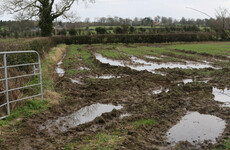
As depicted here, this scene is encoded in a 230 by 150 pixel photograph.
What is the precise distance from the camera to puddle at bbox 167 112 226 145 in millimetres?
6059

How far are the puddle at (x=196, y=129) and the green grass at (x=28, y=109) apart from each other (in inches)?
168

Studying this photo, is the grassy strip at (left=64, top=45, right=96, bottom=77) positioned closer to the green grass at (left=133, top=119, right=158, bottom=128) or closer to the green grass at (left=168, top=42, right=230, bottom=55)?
the green grass at (left=133, top=119, right=158, bottom=128)

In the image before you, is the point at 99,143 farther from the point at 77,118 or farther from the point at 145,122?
the point at 77,118

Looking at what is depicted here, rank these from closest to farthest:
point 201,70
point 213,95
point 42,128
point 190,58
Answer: point 42,128
point 213,95
point 201,70
point 190,58

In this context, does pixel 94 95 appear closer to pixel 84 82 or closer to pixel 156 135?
pixel 84 82

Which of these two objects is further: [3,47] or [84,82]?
[84,82]

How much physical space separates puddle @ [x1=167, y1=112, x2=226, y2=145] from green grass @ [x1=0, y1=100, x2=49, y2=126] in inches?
168

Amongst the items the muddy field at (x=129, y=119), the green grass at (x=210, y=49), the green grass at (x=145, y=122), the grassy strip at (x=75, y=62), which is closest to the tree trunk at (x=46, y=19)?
the grassy strip at (x=75, y=62)

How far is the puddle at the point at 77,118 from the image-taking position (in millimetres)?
6824

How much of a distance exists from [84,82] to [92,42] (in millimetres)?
34986

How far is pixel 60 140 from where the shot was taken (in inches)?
226

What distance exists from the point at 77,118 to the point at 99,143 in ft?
8.16

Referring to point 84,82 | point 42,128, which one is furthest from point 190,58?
point 42,128

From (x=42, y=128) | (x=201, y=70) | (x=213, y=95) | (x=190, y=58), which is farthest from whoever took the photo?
(x=190, y=58)
